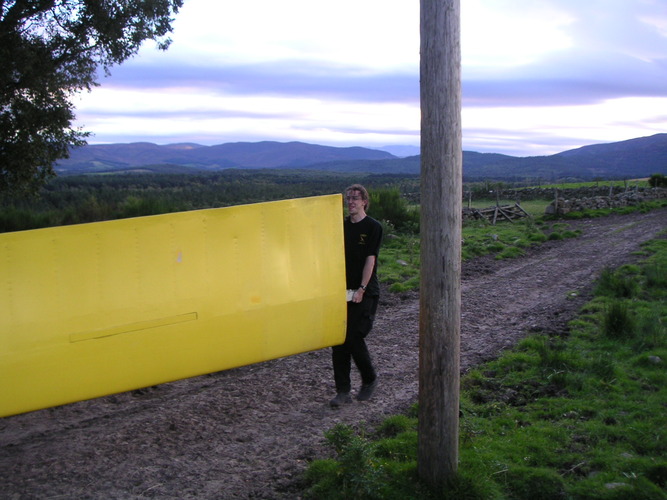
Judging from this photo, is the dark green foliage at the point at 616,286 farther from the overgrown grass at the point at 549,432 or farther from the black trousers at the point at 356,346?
the black trousers at the point at 356,346

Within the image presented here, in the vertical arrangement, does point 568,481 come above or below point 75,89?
below

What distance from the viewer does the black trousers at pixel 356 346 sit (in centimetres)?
518

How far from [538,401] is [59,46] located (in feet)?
46.7

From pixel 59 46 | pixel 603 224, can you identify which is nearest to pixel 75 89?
pixel 59 46

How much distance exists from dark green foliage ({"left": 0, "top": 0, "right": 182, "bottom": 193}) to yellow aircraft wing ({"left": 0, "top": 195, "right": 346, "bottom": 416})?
11212 millimetres

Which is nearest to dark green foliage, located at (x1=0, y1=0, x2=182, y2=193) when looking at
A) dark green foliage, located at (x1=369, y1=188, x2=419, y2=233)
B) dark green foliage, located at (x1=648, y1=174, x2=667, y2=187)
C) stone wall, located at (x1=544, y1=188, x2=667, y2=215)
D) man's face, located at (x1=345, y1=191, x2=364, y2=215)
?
dark green foliage, located at (x1=369, y1=188, x2=419, y2=233)

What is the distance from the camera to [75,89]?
15656 mm

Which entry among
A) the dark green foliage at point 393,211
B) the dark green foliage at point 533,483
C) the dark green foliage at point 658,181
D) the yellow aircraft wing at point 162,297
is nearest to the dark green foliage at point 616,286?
the yellow aircraft wing at point 162,297

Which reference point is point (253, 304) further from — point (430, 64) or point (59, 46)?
point (59, 46)

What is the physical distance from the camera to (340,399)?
520cm

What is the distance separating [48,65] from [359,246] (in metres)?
12.3

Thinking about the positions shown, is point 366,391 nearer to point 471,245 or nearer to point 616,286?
point 616,286

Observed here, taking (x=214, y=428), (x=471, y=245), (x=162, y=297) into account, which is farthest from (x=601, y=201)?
(x=162, y=297)

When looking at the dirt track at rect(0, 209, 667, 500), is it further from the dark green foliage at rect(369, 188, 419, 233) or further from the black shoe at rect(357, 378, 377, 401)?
the dark green foliage at rect(369, 188, 419, 233)
